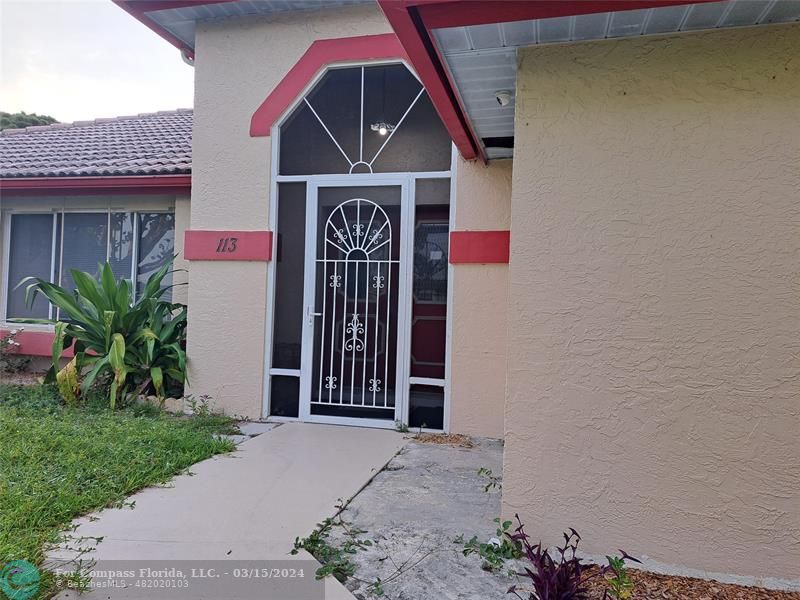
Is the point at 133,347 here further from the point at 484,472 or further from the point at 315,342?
the point at 484,472

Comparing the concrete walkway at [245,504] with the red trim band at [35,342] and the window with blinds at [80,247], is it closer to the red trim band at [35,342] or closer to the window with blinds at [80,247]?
the window with blinds at [80,247]

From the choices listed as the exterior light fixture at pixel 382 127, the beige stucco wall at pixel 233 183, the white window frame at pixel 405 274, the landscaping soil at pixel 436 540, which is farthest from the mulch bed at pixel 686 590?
the exterior light fixture at pixel 382 127

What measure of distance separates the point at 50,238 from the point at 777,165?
839 centimetres

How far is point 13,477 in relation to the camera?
3.65 meters

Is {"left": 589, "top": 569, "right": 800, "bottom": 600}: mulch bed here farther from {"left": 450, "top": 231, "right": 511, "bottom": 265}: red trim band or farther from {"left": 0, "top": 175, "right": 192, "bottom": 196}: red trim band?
{"left": 0, "top": 175, "right": 192, "bottom": 196}: red trim band

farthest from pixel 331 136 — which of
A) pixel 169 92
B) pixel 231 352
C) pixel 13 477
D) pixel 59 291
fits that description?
pixel 169 92

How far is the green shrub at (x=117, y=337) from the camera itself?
6.03m

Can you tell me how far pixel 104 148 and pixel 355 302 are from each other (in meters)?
5.30

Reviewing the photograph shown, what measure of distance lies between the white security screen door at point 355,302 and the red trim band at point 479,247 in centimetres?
54

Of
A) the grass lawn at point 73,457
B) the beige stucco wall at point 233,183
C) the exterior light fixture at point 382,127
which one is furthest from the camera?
the beige stucco wall at point 233,183

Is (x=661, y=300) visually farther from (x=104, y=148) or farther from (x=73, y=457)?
(x=104, y=148)

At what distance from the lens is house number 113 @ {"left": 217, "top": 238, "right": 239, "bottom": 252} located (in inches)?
231

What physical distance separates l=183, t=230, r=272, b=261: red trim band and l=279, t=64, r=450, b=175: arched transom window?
80 centimetres

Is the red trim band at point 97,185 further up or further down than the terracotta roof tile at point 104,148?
further down
